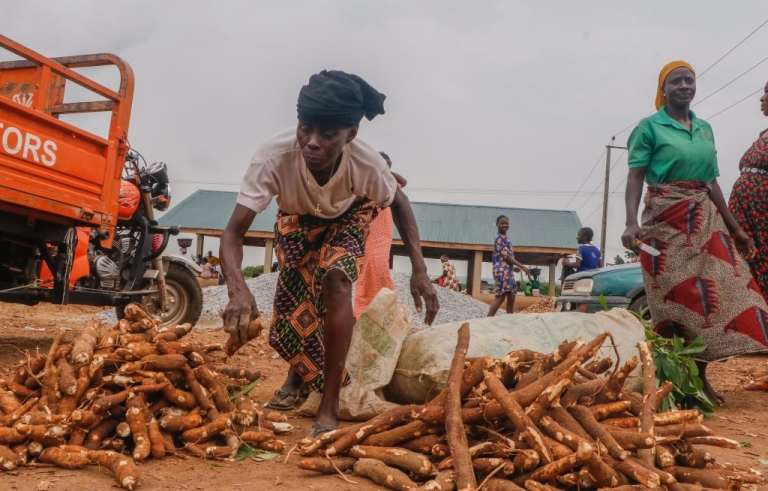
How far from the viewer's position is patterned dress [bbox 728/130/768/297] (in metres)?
4.91

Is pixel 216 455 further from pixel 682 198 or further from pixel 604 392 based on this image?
pixel 682 198

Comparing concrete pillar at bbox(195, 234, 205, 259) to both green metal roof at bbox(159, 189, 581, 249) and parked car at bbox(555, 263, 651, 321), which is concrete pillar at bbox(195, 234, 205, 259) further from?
parked car at bbox(555, 263, 651, 321)

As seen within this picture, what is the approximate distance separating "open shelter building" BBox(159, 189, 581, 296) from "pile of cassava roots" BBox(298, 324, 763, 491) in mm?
17235

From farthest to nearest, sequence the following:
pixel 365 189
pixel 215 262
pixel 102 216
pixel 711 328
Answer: pixel 215 262, pixel 102 216, pixel 711 328, pixel 365 189

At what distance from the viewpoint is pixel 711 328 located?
4172mm

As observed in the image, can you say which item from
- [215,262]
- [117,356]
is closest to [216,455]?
[117,356]

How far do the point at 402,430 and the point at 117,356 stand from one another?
46.9 inches

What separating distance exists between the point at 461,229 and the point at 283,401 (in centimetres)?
1947

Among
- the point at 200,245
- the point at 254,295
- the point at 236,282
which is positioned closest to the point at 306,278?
the point at 236,282

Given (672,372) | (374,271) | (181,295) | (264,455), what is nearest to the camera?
(264,455)

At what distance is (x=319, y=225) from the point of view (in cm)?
346

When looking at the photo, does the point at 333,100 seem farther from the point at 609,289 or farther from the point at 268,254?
the point at 268,254

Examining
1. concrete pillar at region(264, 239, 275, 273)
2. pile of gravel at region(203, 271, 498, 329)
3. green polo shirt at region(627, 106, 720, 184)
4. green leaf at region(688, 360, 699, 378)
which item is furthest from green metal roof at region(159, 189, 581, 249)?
green leaf at region(688, 360, 699, 378)

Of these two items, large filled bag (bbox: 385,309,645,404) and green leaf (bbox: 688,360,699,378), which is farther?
green leaf (bbox: 688,360,699,378)
